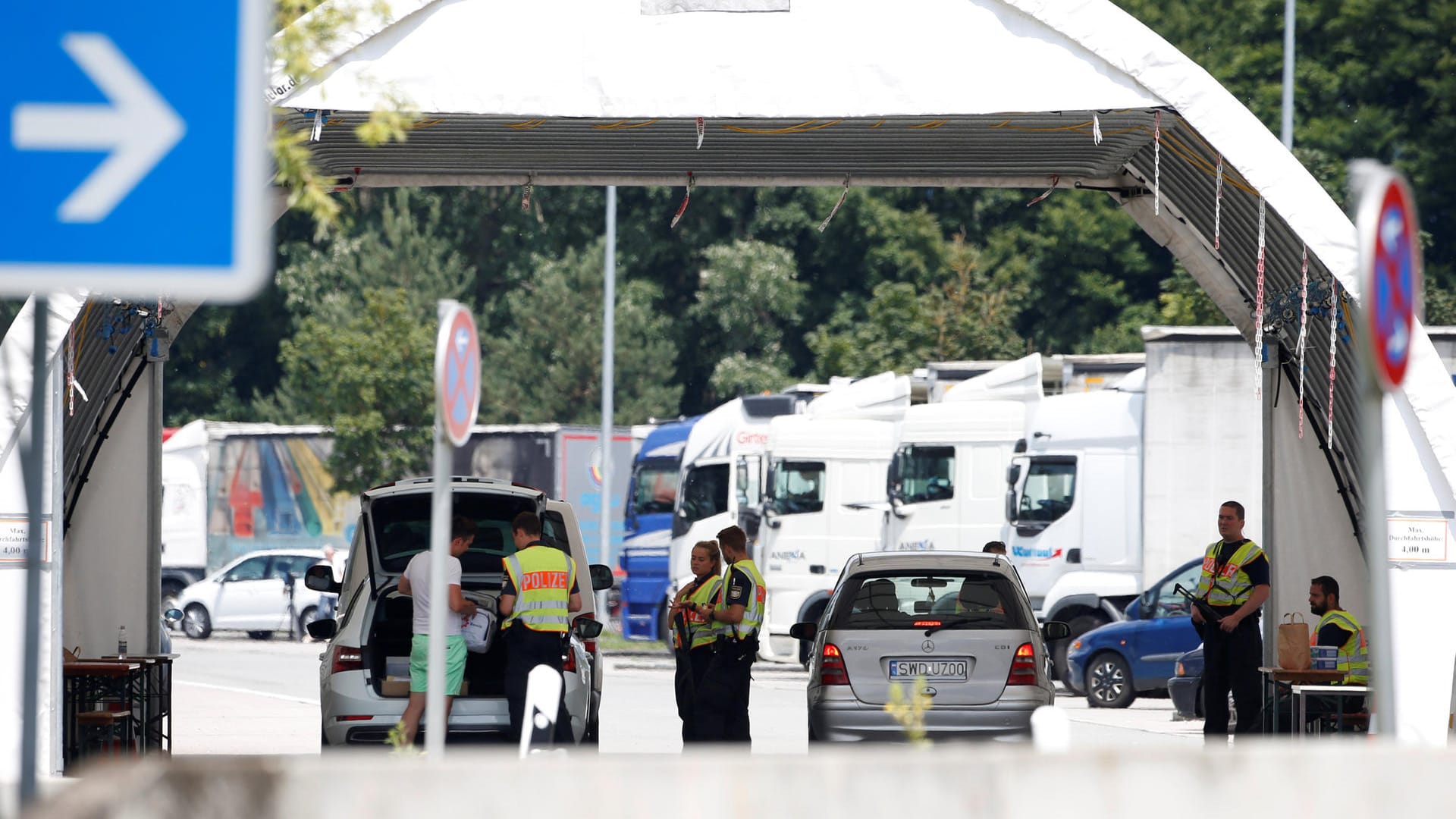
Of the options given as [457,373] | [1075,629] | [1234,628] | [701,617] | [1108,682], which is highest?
[457,373]

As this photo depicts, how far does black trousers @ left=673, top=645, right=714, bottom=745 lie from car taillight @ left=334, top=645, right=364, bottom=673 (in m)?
2.09

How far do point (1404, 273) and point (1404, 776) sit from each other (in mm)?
1337

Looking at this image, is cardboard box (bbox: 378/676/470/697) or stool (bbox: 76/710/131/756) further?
stool (bbox: 76/710/131/756)

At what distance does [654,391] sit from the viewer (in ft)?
177

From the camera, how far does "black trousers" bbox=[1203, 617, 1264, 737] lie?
12.7 metres

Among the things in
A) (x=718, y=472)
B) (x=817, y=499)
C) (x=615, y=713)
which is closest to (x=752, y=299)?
(x=718, y=472)

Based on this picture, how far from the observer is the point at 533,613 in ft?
35.9

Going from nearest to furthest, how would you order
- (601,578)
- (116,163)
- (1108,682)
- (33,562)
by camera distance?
(116,163) < (33,562) < (601,578) < (1108,682)

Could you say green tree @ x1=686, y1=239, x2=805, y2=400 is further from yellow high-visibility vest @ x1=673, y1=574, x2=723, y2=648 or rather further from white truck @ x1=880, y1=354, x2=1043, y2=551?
yellow high-visibility vest @ x1=673, y1=574, x2=723, y2=648

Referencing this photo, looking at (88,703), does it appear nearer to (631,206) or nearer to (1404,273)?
(1404,273)

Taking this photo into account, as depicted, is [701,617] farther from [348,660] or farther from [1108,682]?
[1108,682]

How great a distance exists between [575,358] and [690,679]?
138 feet

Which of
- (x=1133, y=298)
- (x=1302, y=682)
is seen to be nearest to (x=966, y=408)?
(x=1302, y=682)

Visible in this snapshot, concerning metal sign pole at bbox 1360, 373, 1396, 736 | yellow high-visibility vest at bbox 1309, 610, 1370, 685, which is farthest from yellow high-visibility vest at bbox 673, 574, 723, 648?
metal sign pole at bbox 1360, 373, 1396, 736
